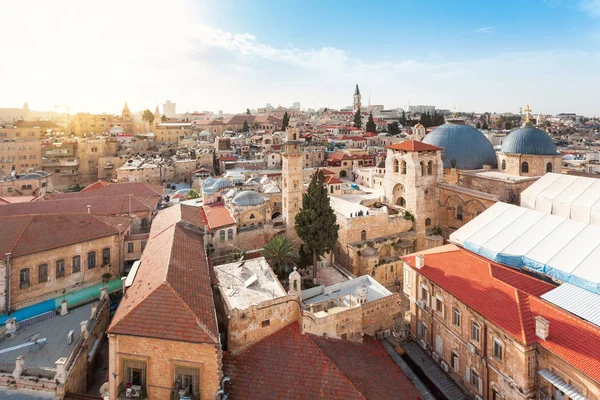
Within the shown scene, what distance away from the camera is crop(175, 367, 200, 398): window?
1274cm

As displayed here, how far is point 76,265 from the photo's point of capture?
21.8m

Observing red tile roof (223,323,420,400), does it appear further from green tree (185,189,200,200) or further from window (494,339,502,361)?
green tree (185,189,200,200)

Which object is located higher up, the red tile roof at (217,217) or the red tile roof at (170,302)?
the red tile roof at (217,217)

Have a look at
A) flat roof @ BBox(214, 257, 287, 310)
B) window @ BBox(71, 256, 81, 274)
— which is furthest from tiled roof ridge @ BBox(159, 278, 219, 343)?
window @ BBox(71, 256, 81, 274)

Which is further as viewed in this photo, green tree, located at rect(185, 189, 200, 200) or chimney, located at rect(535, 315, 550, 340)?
green tree, located at rect(185, 189, 200, 200)

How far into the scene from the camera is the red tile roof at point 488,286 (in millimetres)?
13945

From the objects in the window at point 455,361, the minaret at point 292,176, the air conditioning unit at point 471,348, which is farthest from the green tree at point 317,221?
the air conditioning unit at point 471,348

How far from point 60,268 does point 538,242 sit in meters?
27.0

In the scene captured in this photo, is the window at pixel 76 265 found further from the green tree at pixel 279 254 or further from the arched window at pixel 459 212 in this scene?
the arched window at pixel 459 212

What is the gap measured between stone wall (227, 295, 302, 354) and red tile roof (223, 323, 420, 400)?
29 cm

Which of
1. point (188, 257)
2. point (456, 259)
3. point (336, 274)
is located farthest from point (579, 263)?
point (188, 257)

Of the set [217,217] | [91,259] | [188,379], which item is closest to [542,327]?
[188,379]

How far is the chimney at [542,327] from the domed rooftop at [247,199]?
2067cm

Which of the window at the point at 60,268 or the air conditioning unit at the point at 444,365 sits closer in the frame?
the air conditioning unit at the point at 444,365
